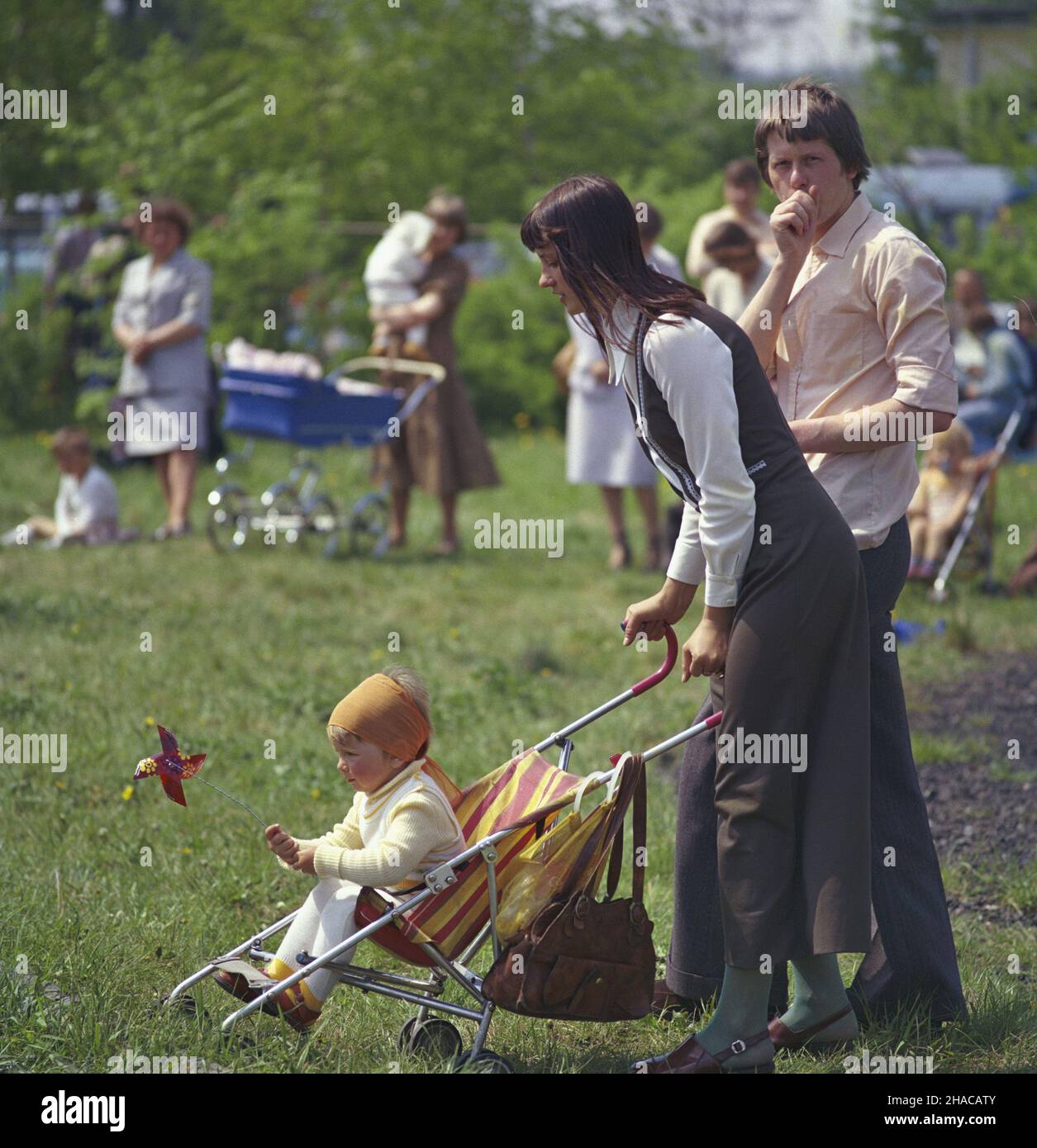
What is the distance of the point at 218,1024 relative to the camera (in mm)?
3596

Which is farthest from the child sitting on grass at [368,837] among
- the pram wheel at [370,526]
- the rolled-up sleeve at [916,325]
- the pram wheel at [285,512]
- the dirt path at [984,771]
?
the pram wheel at [285,512]

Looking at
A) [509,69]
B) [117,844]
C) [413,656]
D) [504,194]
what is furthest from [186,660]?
[509,69]

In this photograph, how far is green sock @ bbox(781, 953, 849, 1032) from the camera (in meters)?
3.54

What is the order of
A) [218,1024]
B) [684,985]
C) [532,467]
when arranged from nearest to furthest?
[218,1024]
[684,985]
[532,467]

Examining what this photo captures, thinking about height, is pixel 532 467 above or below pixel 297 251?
below

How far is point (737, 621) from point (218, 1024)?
4.81ft

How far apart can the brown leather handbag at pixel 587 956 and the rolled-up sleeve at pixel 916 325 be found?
1003 mm

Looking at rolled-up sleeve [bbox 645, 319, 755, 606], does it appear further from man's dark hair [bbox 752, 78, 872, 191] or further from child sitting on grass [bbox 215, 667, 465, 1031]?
child sitting on grass [bbox 215, 667, 465, 1031]

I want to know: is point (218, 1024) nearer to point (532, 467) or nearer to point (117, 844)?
point (117, 844)

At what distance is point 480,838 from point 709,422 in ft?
3.63

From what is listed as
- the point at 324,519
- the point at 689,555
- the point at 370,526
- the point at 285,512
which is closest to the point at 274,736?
the point at 689,555

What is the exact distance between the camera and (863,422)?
11.4 ft

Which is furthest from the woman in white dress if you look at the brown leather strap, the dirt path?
the brown leather strap

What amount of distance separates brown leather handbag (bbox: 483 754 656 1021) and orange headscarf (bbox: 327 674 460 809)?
0.46 m
